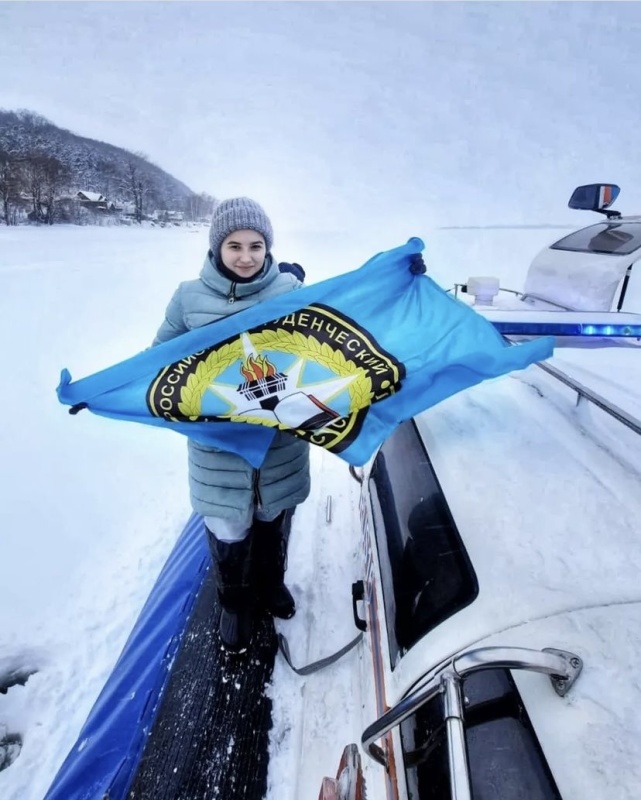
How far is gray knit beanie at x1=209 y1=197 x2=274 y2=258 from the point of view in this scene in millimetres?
1321

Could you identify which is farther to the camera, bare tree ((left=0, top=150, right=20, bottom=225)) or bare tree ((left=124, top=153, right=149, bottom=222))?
bare tree ((left=124, top=153, right=149, bottom=222))

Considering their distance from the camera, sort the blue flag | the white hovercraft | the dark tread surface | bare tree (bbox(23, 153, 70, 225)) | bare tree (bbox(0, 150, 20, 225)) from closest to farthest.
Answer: the white hovercraft < the blue flag < the dark tread surface < bare tree (bbox(0, 150, 20, 225)) < bare tree (bbox(23, 153, 70, 225))

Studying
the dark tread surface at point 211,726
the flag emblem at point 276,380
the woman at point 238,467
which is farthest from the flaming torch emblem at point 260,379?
the dark tread surface at point 211,726

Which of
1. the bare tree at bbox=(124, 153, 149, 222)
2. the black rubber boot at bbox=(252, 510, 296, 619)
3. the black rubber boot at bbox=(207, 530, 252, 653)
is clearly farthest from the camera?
the bare tree at bbox=(124, 153, 149, 222)

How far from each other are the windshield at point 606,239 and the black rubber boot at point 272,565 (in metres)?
2.94

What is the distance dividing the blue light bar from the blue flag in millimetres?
339

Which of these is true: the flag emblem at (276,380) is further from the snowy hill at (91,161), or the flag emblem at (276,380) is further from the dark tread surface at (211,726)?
the snowy hill at (91,161)

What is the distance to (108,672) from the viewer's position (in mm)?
1816

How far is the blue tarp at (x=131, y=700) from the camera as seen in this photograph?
1427 millimetres

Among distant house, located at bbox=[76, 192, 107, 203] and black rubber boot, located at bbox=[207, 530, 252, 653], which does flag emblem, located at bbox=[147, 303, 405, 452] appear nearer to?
black rubber boot, located at bbox=[207, 530, 252, 653]

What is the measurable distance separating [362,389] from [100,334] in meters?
6.99

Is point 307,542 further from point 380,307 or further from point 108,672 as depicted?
point 380,307

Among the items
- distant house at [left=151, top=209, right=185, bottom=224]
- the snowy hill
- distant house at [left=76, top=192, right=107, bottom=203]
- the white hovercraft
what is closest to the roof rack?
the white hovercraft

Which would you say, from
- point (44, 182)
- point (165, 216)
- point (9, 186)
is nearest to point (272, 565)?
point (9, 186)
